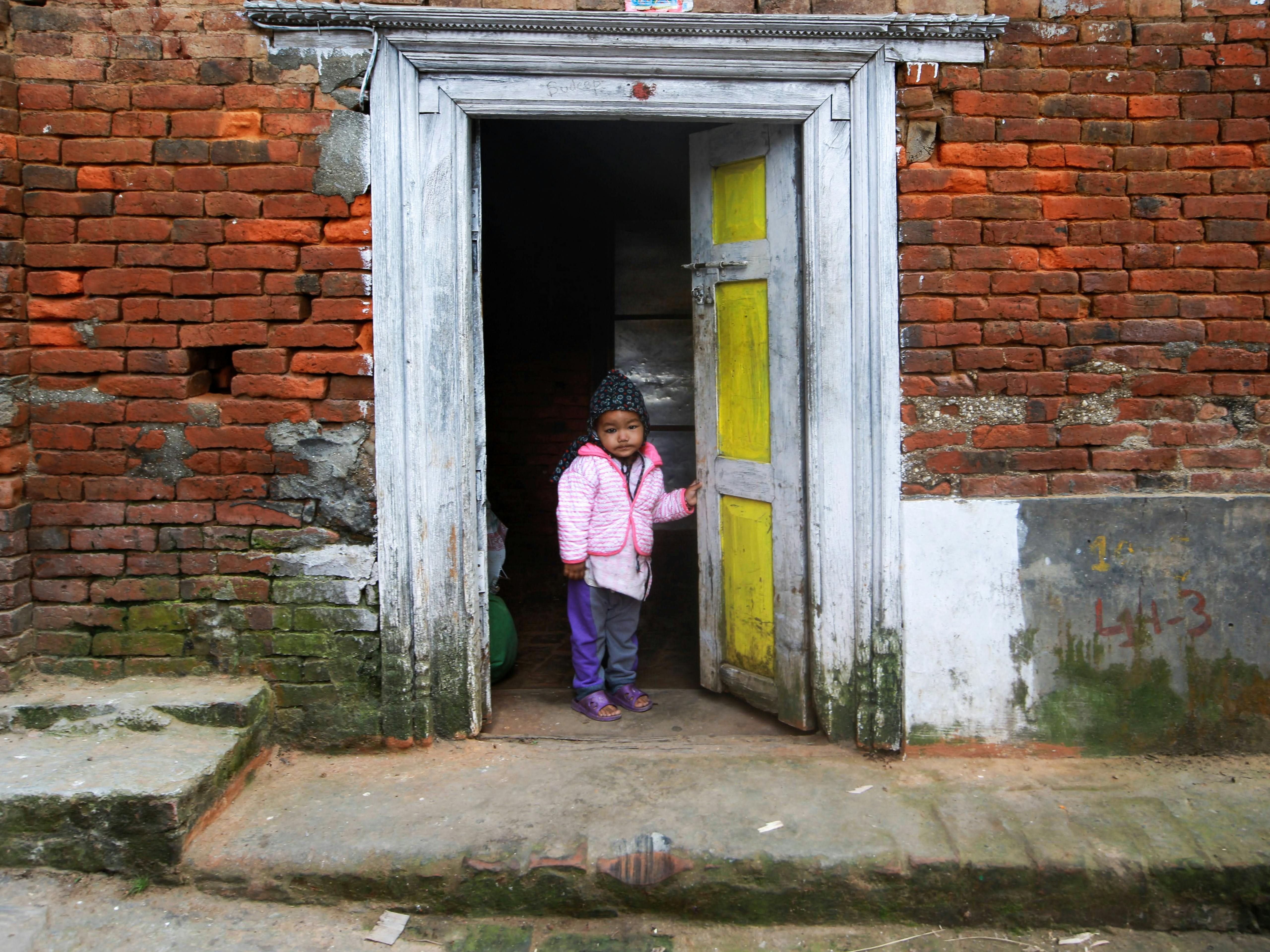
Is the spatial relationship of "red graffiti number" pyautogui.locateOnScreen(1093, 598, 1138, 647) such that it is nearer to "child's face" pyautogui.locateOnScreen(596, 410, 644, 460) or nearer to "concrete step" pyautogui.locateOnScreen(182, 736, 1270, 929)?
"concrete step" pyautogui.locateOnScreen(182, 736, 1270, 929)

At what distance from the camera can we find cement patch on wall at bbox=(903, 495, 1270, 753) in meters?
3.39

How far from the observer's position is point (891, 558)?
3412 millimetres

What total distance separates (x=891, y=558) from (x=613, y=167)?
4.15 m

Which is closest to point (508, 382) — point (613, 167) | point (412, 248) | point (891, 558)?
point (613, 167)

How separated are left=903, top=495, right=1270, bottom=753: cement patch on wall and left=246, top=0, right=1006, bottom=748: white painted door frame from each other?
176mm

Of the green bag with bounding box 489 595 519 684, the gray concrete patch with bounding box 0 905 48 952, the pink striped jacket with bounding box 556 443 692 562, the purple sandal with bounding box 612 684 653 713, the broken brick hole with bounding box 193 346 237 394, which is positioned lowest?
the gray concrete patch with bounding box 0 905 48 952

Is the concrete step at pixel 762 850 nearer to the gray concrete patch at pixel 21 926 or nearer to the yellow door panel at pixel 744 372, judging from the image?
the gray concrete patch at pixel 21 926

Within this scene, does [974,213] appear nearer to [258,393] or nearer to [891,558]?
[891,558]

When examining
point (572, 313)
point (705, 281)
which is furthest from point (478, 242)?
point (572, 313)

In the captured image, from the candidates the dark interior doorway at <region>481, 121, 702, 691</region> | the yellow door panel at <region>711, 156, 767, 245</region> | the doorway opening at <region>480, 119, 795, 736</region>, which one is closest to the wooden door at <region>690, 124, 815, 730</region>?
the yellow door panel at <region>711, 156, 767, 245</region>

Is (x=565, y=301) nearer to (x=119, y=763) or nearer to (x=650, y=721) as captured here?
(x=650, y=721)

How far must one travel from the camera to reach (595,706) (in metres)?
3.94

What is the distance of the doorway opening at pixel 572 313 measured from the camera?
620cm

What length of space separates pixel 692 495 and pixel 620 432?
0.43 metres
